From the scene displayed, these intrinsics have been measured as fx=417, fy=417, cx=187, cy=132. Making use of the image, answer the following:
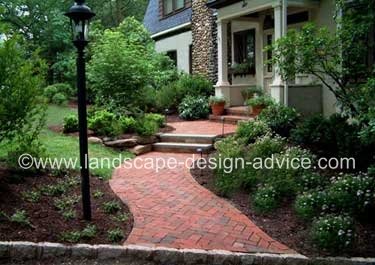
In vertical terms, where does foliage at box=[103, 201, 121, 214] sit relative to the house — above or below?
below

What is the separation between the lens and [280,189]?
5754 millimetres

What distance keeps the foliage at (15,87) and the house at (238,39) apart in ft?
16.5

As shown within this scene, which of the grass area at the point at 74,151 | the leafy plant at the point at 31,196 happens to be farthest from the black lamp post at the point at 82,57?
the grass area at the point at 74,151

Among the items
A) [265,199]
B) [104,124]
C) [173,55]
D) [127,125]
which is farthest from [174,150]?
[173,55]

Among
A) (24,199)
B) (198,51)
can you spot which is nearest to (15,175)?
(24,199)

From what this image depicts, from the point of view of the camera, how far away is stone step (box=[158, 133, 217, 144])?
9227mm

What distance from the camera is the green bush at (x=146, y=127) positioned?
9570 millimetres

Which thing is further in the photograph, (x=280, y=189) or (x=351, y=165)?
(x=351, y=165)

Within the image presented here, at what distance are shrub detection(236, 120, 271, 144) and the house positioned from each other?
1220 millimetres

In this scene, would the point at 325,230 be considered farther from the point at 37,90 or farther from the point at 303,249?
the point at 37,90

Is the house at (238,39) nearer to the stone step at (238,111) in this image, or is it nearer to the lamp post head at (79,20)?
the stone step at (238,111)

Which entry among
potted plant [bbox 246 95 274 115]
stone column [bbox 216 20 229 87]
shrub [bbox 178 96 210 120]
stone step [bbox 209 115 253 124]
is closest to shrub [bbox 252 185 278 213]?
potted plant [bbox 246 95 274 115]

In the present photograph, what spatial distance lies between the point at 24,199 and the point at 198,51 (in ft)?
38.4

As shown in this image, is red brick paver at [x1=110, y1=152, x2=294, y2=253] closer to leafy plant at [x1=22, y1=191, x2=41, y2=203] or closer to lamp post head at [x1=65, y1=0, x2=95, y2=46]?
leafy plant at [x1=22, y1=191, x2=41, y2=203]
